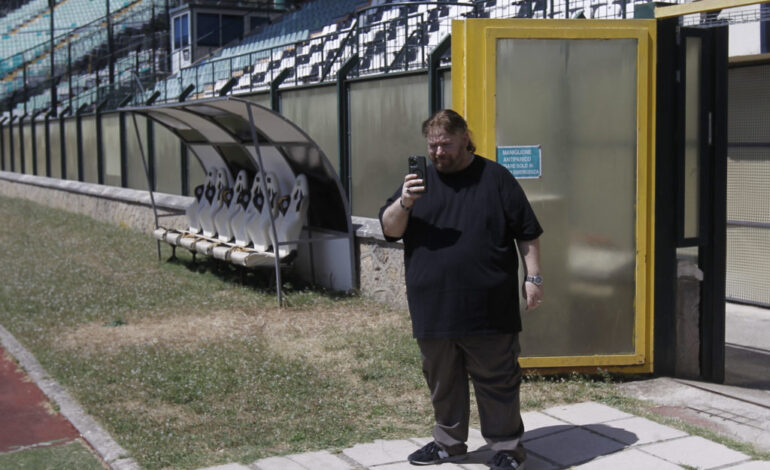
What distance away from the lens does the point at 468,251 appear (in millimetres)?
4449

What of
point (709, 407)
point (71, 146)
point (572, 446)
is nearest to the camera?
point (572, 446)

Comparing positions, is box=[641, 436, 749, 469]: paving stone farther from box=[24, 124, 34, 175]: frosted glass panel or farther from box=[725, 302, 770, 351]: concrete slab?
box=[24, 124, 34, 175]: frosted glass panel

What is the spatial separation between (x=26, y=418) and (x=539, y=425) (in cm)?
330

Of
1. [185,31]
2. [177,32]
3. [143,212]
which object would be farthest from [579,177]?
[177,32]

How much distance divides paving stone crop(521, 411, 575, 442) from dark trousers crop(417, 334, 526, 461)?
0.58 metres

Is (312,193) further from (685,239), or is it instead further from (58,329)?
(685,239)

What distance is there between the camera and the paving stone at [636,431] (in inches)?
203

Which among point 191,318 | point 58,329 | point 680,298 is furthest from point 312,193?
point 680,298

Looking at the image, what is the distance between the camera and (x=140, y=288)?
10664 mm

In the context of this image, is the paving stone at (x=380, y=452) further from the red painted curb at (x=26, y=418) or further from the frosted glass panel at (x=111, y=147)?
the frosted glass panel at (x=111, y=147)

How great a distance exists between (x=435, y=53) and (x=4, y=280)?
20.7 feet

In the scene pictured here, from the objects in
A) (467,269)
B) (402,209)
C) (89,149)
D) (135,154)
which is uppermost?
(89,149)

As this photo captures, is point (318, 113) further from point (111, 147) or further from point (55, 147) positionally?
point (55, 147)

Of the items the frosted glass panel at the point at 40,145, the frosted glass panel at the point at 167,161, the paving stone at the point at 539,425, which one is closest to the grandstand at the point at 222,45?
the frosted glass panel at the point at 167,161
